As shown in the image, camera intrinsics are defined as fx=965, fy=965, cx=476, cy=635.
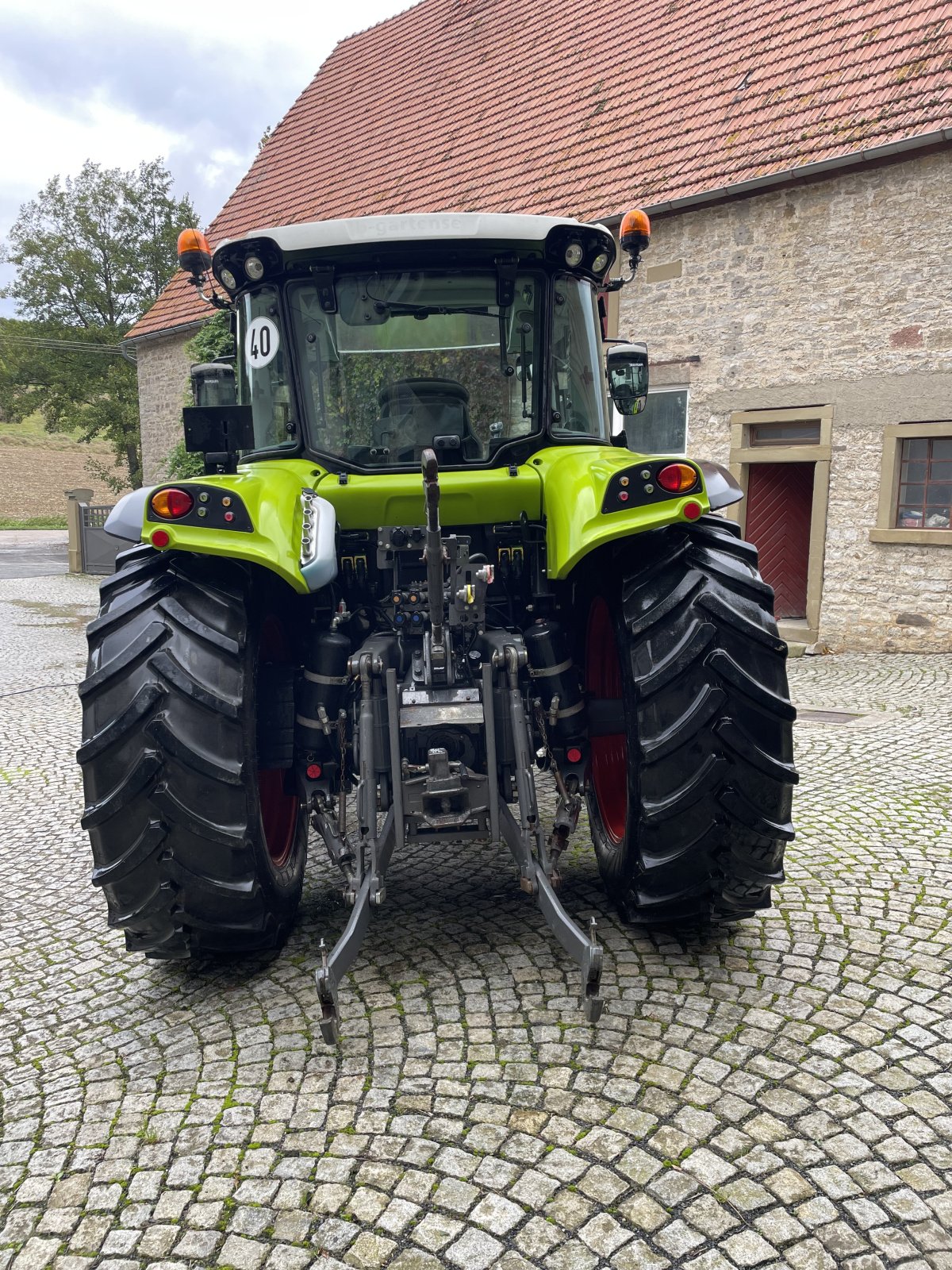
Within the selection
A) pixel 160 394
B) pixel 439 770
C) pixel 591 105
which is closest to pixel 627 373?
pixel 439 770

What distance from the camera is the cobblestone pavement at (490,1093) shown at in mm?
1881

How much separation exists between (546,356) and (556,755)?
4.47ft

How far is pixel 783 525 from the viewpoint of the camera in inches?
443

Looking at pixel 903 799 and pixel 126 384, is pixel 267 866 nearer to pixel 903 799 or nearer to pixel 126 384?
pixel 903 799

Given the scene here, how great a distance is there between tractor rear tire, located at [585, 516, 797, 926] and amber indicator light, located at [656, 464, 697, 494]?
0.21 m

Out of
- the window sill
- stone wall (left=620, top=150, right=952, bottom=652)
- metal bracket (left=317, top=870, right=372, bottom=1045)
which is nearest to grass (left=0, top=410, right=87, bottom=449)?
stone wall (left=620, top=150, right=952, bottom=652)

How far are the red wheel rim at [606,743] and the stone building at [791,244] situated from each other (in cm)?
697

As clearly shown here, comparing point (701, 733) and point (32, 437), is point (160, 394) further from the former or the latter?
point (32, 437)

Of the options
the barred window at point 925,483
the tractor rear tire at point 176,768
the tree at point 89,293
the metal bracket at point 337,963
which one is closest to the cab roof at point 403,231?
the tractor rear tire at point 176,768

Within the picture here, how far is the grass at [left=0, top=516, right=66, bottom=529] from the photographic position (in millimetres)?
38312

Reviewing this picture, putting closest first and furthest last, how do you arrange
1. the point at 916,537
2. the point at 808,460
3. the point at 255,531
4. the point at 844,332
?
the point at 255,531
the point at 916,537
the point at 844,332
the point at 808,460

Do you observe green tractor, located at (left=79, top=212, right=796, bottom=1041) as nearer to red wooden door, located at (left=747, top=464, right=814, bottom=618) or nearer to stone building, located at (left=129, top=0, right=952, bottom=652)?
stone building, located at (left=129, top=0, right=952, bottom=652)

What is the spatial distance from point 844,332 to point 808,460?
1287mm

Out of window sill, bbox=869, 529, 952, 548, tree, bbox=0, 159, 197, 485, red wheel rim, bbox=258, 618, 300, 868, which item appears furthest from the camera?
tree, bbox=0, 159, 197, 485
